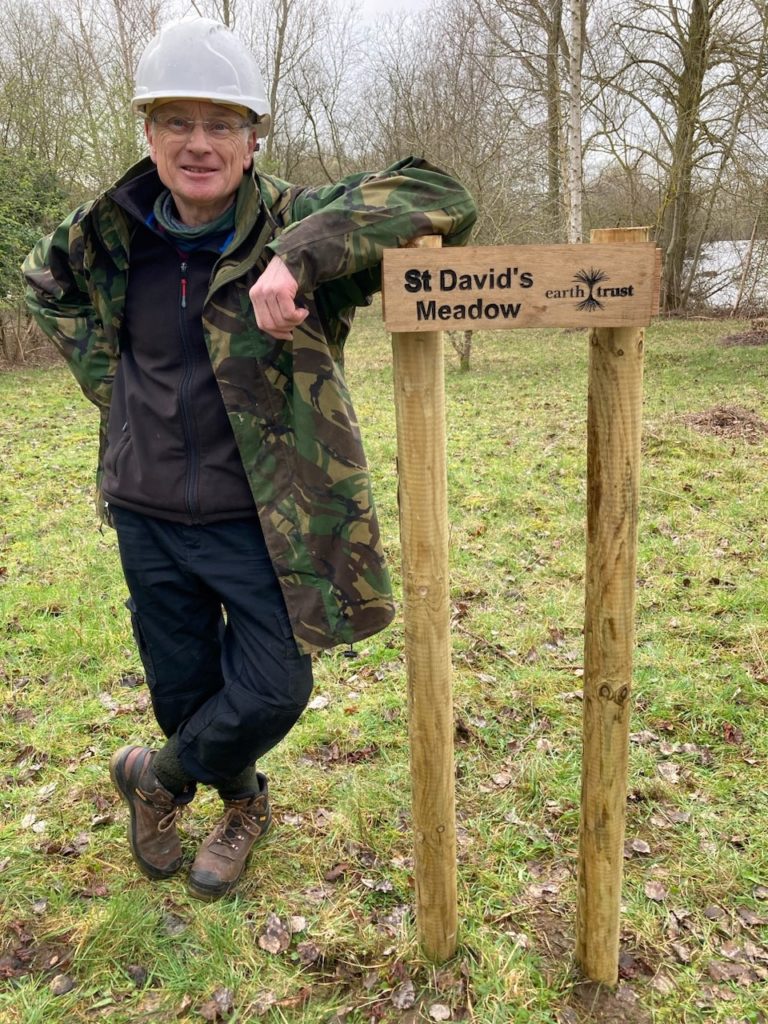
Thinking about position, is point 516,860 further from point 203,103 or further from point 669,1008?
point 203,103

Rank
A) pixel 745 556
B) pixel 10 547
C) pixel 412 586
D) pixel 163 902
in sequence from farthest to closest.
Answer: pixel 10 547
pixel 745 556
pixel 163 902
pixel 412 586

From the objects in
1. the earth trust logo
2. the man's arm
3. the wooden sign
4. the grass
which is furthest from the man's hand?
the grass

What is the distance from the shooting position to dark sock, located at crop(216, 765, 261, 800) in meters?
2.71

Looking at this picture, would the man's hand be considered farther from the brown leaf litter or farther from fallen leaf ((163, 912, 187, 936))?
the brown leaf litter

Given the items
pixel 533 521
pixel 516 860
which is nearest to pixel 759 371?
pixel 533 521

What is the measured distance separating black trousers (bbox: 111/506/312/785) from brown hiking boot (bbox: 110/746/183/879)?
210 millimetres

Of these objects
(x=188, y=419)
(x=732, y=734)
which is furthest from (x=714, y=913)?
(x=188, y=419)

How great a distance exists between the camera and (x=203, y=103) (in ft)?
6.65

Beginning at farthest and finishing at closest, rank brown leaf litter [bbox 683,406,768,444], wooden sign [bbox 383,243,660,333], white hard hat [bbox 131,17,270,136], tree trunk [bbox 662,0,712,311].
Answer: tree trunk [bbox 662,0,712,311]
brown leaf litter [bbox 683,406,768,444]
white hard hat [bbox 131,17,270,136]
wooden sign [bbox 383,243,660,333]

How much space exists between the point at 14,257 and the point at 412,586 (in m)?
15.8

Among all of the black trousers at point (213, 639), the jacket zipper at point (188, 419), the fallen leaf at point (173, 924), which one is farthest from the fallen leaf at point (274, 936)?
the jacket zipper at point (188, 419)

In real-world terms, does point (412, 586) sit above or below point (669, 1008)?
above

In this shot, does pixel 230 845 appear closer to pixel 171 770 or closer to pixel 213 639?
pixel 171 770

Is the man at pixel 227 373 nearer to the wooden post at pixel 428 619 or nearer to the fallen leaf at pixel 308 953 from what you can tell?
the wooden post at pixel 428 619
